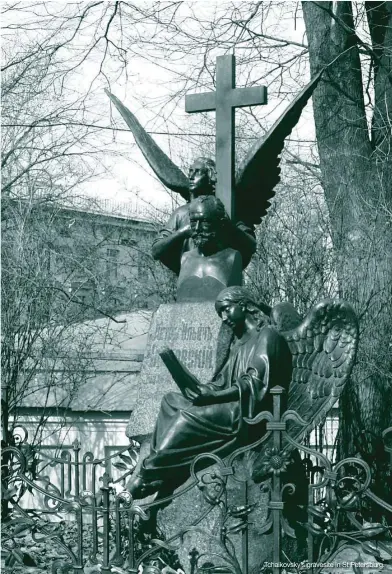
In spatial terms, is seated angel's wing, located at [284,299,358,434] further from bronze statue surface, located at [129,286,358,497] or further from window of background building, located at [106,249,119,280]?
window of background building, located at [106,249,119,280]

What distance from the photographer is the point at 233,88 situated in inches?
331

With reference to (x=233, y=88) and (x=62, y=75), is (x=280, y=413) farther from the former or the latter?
(x=62, y=75)

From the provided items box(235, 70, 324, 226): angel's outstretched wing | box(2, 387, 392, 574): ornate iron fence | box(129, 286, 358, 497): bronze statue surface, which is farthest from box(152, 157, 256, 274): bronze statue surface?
box(2, 387, 392, 574): ornate iron fence

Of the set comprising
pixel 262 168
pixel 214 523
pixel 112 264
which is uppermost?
pixel 112 264

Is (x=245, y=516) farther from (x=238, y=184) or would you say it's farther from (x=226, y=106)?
(x=226, y=106)

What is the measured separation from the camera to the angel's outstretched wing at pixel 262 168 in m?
8.23

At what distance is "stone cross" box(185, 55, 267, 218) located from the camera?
321 inches

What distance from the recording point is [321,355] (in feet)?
24.7

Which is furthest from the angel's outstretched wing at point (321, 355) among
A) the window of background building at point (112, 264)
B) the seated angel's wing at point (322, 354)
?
the window of background building at point (112, 264)

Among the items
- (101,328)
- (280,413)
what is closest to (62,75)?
(101,328)

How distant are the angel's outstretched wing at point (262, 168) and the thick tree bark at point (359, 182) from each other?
3829 mm

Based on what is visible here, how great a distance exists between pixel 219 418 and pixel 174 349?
92 cm

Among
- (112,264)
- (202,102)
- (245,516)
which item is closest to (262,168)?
(202,102)

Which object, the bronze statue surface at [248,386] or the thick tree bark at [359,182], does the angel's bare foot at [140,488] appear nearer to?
the bronze statue surface at [248,386]
